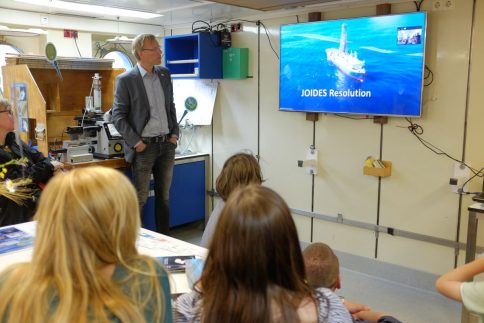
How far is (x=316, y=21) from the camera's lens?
12.2ft

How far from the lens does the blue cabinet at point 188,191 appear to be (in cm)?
451

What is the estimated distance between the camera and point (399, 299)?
3301 mm

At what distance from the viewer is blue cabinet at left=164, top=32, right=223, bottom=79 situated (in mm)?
4301

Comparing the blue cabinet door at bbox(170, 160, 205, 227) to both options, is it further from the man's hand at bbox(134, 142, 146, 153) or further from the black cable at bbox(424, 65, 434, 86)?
the black cable at bbox(424, 65, 434, 86)

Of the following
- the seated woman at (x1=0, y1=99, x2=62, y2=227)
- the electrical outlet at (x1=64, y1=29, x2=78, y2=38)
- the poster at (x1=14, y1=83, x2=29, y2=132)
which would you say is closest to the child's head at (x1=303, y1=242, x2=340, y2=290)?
the seated woman at (x1=0, y1=99, x2=62, y2=227)

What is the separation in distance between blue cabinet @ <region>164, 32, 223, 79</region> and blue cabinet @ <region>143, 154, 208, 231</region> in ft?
2.89

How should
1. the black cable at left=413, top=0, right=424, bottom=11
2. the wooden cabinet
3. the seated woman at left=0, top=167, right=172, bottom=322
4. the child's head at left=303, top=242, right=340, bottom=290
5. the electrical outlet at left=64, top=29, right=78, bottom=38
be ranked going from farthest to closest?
the electrical outlet at left=64, top=29, right=78, bottom=38 < the wooden cabinet < the black cable at left=413, top=0, right=424, bottom=11 < the child's head at left=303, top=242, right=340, bottom=290 < the seated woman at left=0, top=167, right=172, bottom=322

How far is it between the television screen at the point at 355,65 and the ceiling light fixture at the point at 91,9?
62.0 inches

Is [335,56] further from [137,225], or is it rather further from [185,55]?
[137,225]

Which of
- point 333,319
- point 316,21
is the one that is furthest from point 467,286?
point 316,21

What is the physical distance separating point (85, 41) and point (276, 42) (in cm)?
274

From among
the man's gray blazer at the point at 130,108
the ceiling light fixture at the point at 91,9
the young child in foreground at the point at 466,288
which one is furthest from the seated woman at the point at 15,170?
the young child in foreground at the point at 466,288

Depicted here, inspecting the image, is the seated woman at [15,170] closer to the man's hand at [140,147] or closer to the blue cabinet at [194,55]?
the man's hand at [140,147]

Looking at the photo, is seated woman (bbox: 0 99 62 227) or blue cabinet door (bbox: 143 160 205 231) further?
blue cabinet door (bbox: 143 160 205 231)
